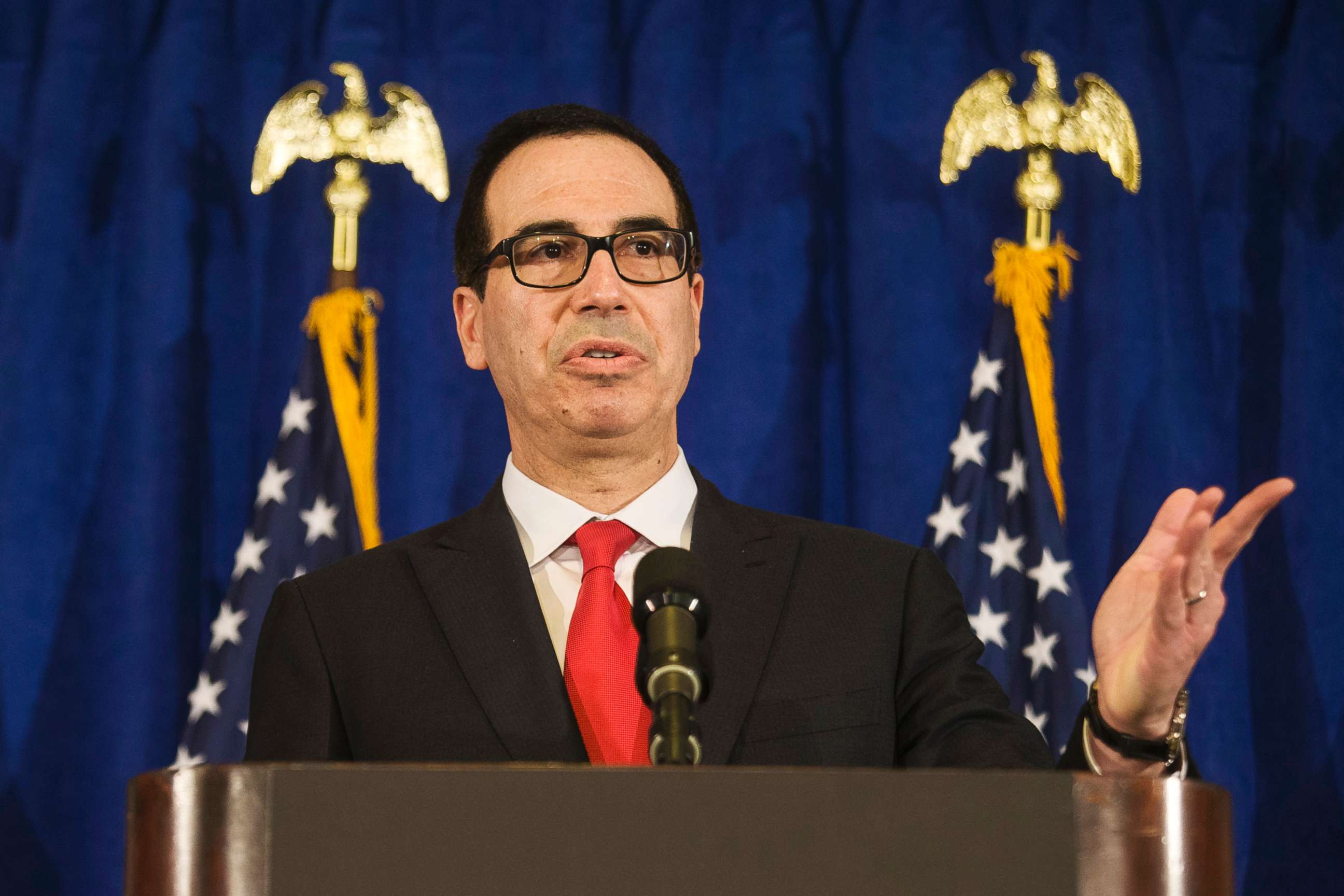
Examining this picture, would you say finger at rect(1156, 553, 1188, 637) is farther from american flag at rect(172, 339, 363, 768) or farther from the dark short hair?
american flag at rect(172, 339, 363, 768)

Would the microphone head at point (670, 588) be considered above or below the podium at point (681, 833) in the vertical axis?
above

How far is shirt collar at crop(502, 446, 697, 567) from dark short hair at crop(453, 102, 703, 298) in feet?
0.91

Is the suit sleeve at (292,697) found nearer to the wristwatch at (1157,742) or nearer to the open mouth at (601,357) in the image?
the open mouth at (601,357)

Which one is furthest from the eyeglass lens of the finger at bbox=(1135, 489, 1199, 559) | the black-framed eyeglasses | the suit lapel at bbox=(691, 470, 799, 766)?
the finger at bbox=(1135, 489, 1199, 559)

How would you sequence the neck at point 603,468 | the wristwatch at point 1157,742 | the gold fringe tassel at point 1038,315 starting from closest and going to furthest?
1. the wristwatch at point 1157,742
2. the neck at point 603,468
3. the gold fringe tassel at point 1038,315

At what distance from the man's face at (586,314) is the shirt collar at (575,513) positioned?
69 mm

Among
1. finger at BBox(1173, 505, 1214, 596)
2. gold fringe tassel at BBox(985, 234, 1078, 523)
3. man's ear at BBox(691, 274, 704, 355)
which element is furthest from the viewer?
gold fringe tassel at BBox(985, 234, 1078, 523)

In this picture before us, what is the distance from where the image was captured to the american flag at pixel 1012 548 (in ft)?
9.23

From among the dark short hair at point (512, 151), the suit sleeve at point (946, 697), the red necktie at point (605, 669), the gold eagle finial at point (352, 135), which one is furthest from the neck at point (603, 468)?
the gold eagle finial at point (352, 135)

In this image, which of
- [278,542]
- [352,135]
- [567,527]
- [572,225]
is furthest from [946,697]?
[352,135]

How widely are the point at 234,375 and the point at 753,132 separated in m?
1.30

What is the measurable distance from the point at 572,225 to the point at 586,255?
46mm

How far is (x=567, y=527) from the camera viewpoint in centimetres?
168

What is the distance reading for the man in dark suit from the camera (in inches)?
56.7
